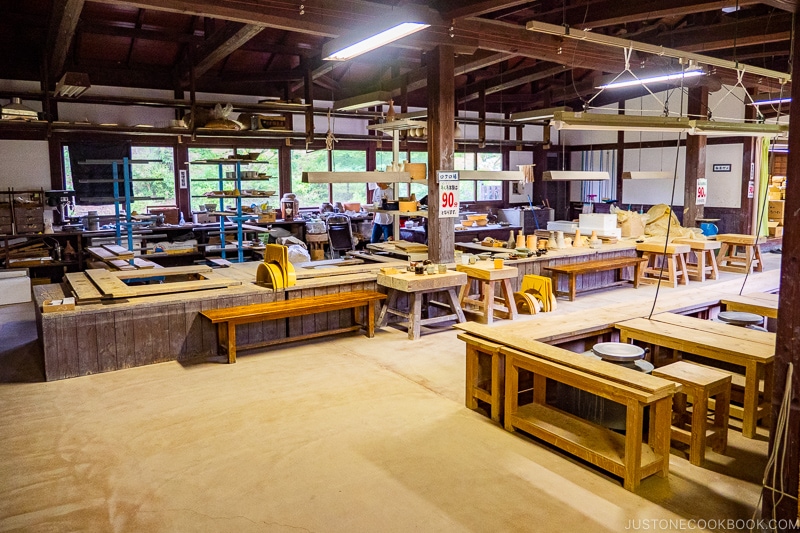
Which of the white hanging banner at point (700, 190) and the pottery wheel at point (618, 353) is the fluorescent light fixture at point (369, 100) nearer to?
the pottery wheel at point (618, 353)

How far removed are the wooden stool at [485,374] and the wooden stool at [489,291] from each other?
2.46 metres

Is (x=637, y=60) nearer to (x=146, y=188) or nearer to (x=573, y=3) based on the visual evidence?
(x=573, y=3)

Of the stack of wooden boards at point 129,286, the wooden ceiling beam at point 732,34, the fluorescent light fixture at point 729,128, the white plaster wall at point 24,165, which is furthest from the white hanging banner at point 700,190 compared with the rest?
the white plaster wall at point 24,165

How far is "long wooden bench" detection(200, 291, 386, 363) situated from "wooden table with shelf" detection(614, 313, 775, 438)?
279 centimetres

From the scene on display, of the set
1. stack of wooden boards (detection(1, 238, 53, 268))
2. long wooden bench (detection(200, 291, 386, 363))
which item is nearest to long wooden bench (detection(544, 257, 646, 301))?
long wooden bench (detection(200, 291, 386, 363))

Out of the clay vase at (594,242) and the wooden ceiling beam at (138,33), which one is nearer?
the wooden ceiling beam at (138,33)

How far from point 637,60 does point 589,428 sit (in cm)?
685

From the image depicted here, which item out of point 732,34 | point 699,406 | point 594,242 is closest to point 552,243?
point 594,242

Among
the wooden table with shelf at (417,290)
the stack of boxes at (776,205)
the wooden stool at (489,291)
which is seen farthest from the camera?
the stack of boxes at (776,205)

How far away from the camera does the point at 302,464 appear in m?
3.71

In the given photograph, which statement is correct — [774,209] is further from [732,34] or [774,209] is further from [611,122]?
[611,122]

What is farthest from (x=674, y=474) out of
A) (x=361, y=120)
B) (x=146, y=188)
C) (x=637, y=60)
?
(x=361, y=120)

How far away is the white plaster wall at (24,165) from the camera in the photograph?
10070 millimetres

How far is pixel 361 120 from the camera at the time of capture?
546 inches
